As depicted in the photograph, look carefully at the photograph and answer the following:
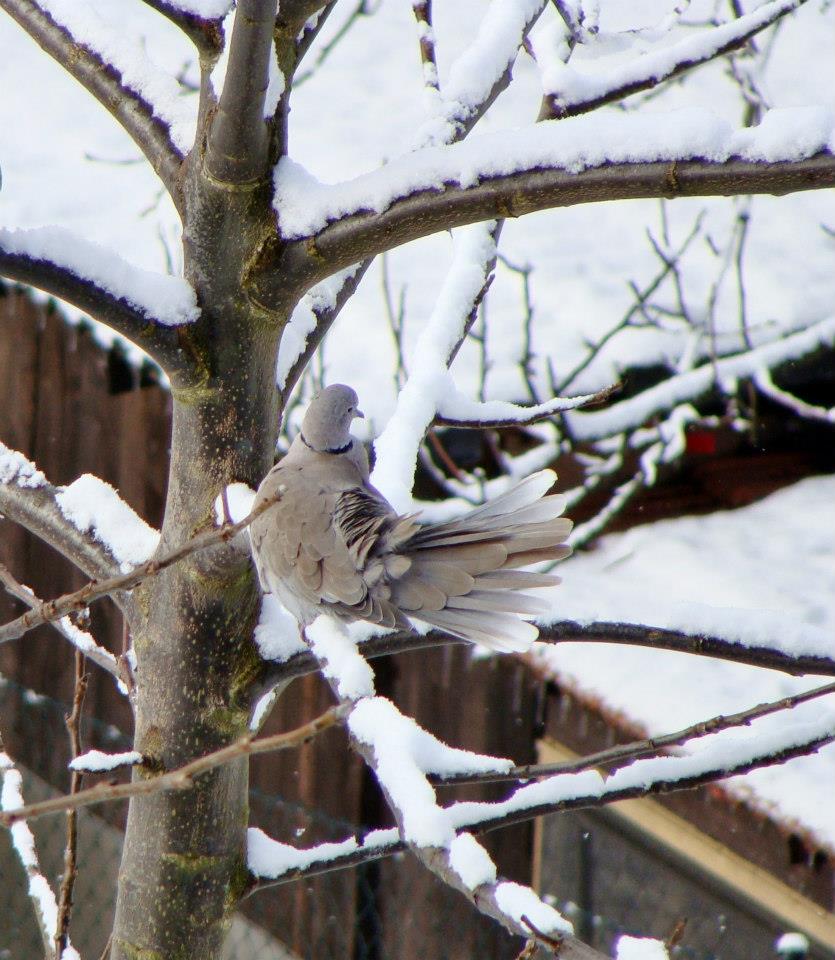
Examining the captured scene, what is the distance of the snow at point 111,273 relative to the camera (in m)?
1.25

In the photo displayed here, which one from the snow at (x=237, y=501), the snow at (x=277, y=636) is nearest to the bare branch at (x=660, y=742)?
the snow at (x=277, y=636)

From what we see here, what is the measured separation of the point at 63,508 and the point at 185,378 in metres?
0.34

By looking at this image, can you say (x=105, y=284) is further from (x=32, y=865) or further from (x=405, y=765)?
(x=32, y=865)

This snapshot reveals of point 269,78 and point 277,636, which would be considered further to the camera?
point 277,636

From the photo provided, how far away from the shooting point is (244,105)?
1.31 m

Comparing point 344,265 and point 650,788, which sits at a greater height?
point 344,265

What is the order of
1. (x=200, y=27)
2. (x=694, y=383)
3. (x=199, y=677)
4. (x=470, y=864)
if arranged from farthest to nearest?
(x=694, y=383) → (x=199, y=677) → (x=200, y=27) → (x=470, y=864)

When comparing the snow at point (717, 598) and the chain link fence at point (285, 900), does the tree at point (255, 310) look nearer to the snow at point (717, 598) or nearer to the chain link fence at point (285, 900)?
the snow at point (717, 598)

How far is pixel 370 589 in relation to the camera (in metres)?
1.59

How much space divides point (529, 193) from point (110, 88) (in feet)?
2.31

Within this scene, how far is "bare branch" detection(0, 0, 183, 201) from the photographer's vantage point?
154 centimetres

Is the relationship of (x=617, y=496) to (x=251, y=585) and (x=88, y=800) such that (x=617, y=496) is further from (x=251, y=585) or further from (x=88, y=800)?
(x=88, y=800)

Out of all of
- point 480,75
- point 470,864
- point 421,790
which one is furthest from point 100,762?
point 480,75

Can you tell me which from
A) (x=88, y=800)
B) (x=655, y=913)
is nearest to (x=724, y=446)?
(x=655, y=913)
